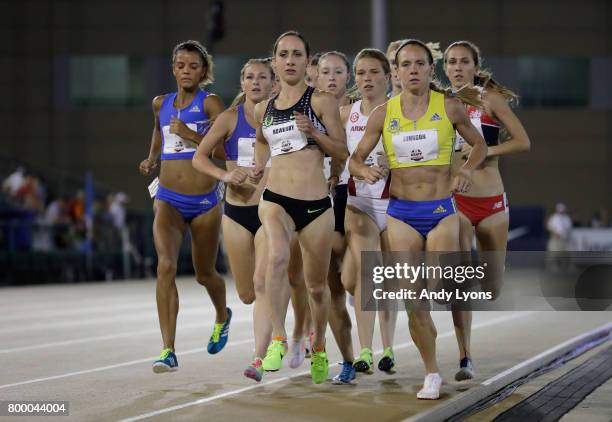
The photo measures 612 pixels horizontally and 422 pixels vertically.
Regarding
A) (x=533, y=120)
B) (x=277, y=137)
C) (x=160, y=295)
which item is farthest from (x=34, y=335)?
(x=533, y=120)

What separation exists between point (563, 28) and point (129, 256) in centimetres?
1828

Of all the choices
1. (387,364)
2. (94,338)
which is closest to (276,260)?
(387,364)

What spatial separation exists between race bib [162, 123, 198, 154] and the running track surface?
182 centimetres

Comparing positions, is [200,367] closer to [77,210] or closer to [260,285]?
[260,285]

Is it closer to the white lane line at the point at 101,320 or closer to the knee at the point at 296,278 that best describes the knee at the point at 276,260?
the knee at the point at 296,278

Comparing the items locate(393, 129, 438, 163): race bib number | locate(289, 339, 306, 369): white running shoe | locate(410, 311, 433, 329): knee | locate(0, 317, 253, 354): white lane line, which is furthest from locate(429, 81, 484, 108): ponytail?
locate(0, 317, 253, 354): white lane line

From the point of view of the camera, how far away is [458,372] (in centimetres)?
931

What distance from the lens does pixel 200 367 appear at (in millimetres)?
10320

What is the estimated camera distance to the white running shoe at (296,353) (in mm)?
9656

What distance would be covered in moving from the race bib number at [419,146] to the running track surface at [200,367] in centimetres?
165

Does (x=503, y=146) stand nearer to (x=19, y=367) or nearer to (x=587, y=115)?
(x=19, y=367)

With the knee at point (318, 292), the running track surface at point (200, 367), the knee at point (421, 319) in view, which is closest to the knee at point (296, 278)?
the running track surface at point (200, 367)

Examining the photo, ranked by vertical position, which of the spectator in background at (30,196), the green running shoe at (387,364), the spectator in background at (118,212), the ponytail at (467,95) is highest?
the ponytail at (467,95)

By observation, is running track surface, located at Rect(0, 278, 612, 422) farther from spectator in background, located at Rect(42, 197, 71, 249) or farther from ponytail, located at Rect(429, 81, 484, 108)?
A: spectator in background, located at Rect(42, 197, 71, 249)
